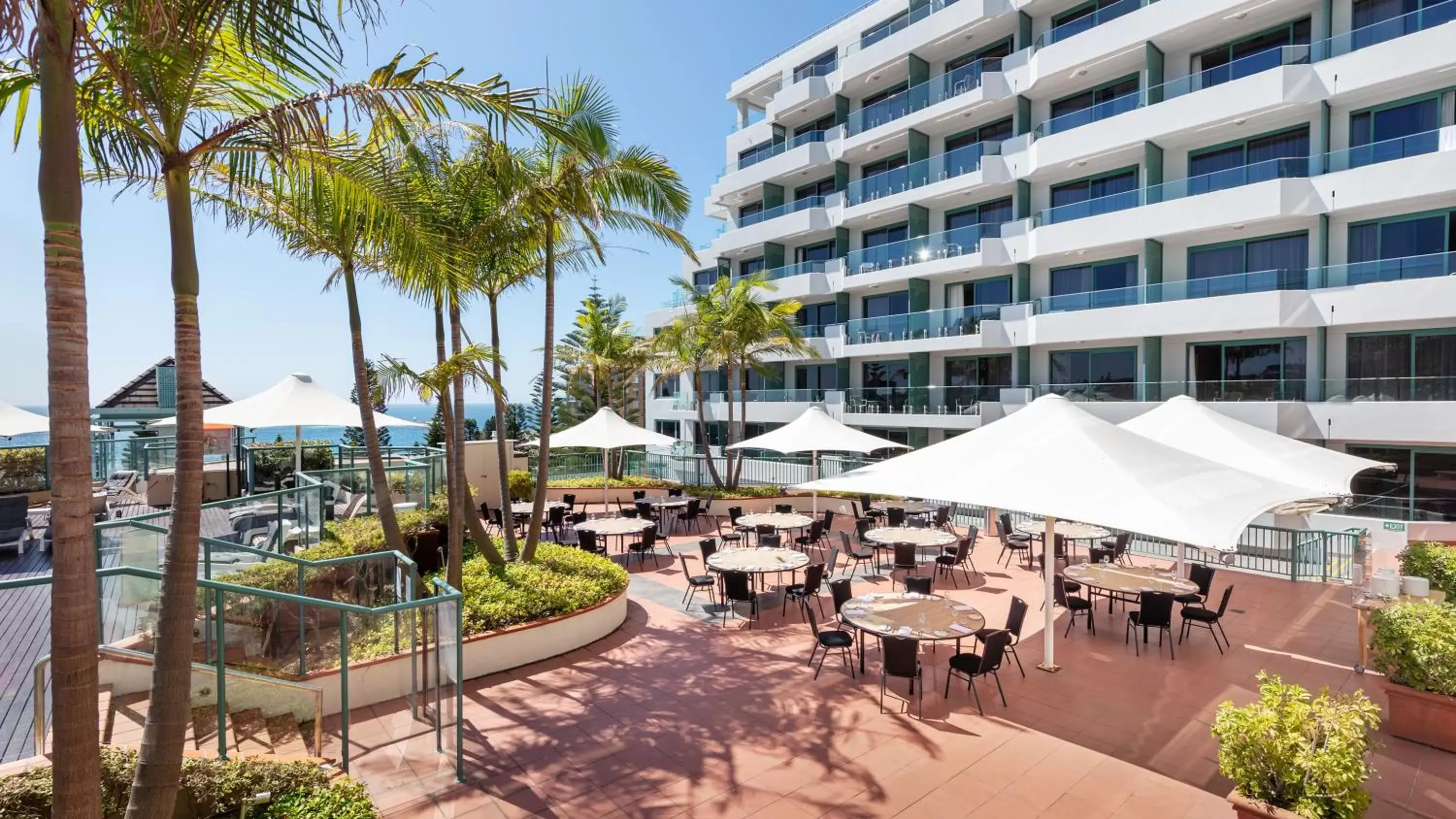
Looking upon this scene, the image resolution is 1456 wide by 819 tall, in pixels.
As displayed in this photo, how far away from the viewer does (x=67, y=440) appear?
10.5 feet

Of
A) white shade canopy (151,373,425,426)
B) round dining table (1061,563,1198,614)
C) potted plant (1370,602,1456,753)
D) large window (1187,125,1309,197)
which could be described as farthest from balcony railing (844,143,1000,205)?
potted plant (1370,602,1456,753)

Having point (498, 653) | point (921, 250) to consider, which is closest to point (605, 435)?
point (498, 653)

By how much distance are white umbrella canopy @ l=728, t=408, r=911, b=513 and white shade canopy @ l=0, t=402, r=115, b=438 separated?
52.1 ft

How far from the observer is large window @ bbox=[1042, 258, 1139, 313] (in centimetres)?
2377

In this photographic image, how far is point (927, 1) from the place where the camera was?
29.2 m

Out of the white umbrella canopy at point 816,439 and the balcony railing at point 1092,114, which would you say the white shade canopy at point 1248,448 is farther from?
the balcony railing at point 1092,114

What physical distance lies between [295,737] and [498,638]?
2.94 meters

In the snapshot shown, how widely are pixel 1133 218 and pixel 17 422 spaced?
30858 mm

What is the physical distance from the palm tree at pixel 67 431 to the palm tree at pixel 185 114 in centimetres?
27

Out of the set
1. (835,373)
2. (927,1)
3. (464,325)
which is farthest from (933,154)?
(464,325)

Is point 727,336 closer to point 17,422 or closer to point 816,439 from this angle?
point 816,439

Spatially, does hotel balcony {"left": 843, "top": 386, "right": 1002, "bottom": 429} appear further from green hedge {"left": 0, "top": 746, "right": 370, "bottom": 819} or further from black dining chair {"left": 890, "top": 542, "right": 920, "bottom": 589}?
green hedge {"left": 0, "top": 746, "right": 370, "bottom": 819}

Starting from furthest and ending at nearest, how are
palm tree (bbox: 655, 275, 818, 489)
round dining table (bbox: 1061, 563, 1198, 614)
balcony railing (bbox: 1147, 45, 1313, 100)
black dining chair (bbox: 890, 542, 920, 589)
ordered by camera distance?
palm tree (bbox: 655, 275, 818, 489) → balcony railing (bbox: 1147, 45, 1313, 100) → black dining chair (bbox: 890, 542, 920, 589) → round dining table (bbox: 1061, 563, 1198, 614)

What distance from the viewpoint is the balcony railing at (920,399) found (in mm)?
26812
